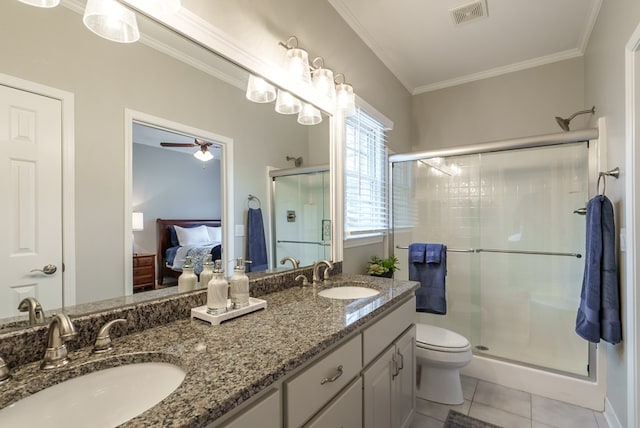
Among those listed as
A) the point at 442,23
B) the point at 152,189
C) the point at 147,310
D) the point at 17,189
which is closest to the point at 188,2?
the point at 152,189

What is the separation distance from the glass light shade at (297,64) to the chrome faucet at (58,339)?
138 centimetres

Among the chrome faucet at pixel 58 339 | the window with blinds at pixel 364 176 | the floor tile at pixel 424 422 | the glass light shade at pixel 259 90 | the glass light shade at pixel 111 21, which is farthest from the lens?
the window with blinds at pixel 364 176

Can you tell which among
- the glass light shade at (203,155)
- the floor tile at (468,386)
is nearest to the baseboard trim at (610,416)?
the floor tile at (468,386)

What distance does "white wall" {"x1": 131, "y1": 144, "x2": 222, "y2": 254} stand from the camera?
1024mm

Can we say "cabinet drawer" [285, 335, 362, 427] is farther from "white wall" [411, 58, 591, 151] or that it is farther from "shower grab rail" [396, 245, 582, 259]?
"white wall" [411, 58, 591, 151]

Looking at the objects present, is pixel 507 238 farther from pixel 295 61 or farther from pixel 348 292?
pixel 295 61

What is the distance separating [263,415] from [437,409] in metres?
1.76

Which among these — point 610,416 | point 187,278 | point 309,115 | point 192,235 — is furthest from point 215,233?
point 610,416

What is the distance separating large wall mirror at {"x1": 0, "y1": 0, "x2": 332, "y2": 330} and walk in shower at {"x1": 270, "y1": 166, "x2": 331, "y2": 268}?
29cm

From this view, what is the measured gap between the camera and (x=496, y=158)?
2652mm

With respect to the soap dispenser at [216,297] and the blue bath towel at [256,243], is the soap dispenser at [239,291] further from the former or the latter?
the blue bath towel at [256,243]

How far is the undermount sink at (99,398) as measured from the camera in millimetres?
626

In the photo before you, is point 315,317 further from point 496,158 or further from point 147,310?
point 496,158

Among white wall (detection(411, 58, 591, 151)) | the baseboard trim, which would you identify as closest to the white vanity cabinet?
the baseboard trim
